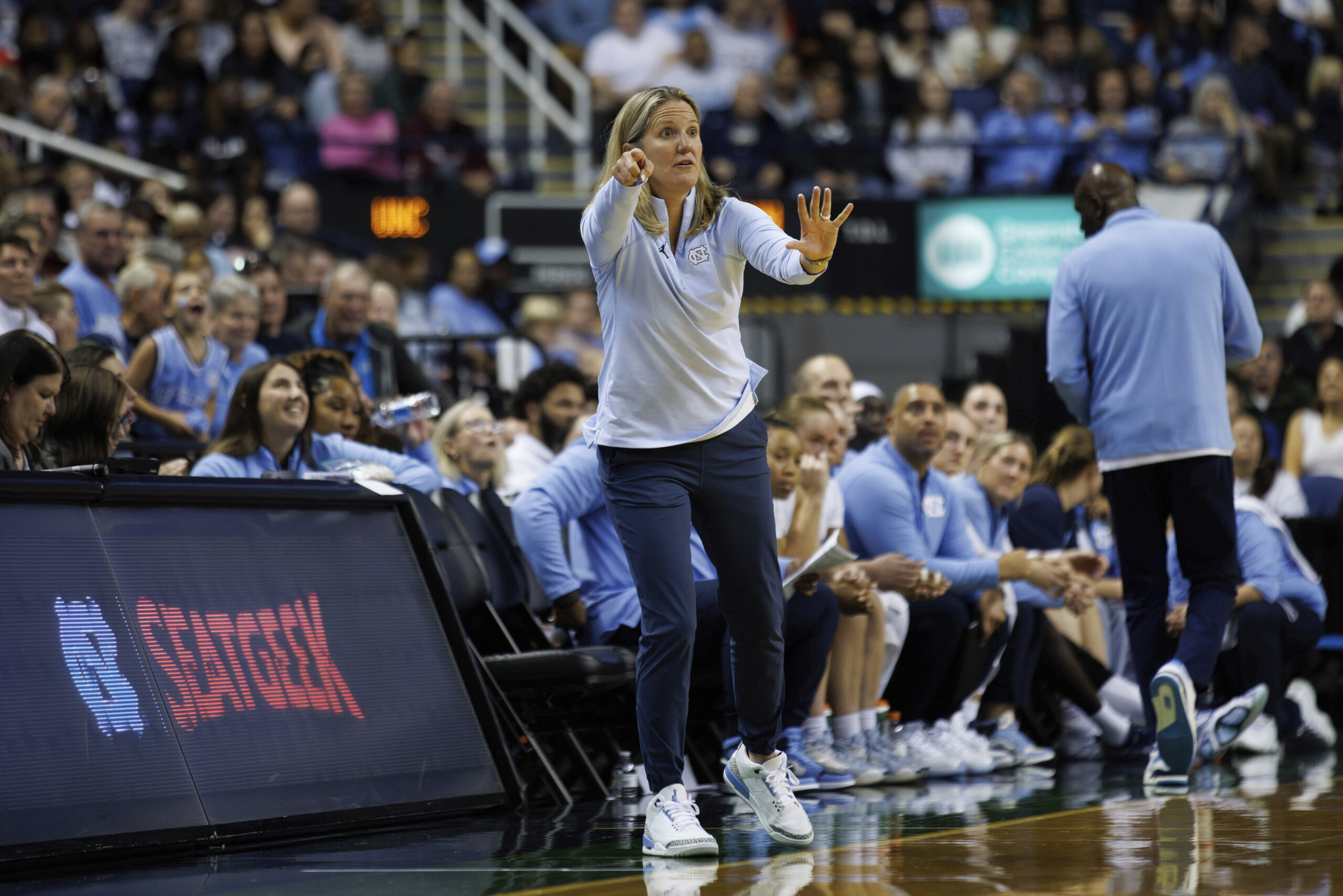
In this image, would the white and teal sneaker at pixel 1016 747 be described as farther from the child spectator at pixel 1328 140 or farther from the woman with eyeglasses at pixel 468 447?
the child spectator at pixel 1328 140

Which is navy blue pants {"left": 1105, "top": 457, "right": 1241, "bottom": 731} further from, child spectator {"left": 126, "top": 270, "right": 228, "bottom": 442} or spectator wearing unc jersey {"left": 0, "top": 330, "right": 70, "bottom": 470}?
child spectator {"left": 126, "top": 270, "right": 228, "bottom": 442}

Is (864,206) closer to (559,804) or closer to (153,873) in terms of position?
(559,804)

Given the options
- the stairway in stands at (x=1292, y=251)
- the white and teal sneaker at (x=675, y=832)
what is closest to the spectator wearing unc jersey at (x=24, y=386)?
the white and teal sneaker at (x=675, y=832)

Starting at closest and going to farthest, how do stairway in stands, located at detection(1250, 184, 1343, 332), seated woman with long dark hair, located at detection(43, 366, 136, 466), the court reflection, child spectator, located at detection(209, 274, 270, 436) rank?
the court reflection, seated woman with long dark hair, located at detection(43, 366, 136, 466), child spectator, located at detection(209, 274, 270, 436), stairway in stands, located at detection(1250, 184, 1343, 332)

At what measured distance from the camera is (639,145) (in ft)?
14.1

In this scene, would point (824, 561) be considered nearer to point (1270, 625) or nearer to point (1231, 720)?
point (1231, 720)

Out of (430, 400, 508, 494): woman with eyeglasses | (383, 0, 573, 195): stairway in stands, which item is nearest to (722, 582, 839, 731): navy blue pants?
(430, 400, 508, 494): woman with eyeglasses

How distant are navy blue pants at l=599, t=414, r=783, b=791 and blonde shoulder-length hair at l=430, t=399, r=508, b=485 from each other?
2.92 m

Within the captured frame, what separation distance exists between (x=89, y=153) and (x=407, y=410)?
215 inches

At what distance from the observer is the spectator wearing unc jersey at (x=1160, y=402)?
5848 mm

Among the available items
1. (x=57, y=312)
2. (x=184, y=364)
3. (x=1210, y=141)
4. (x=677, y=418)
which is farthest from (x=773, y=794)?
(x=1210, y=141)

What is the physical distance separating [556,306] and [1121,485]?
5.80 m

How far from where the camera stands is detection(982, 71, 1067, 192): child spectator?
14766 millimetres

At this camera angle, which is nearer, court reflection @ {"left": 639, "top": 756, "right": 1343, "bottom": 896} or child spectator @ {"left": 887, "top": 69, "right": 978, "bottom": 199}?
court reflection @ {"left": 639, "top": 756, "right": 1343, "bottom": 896}
